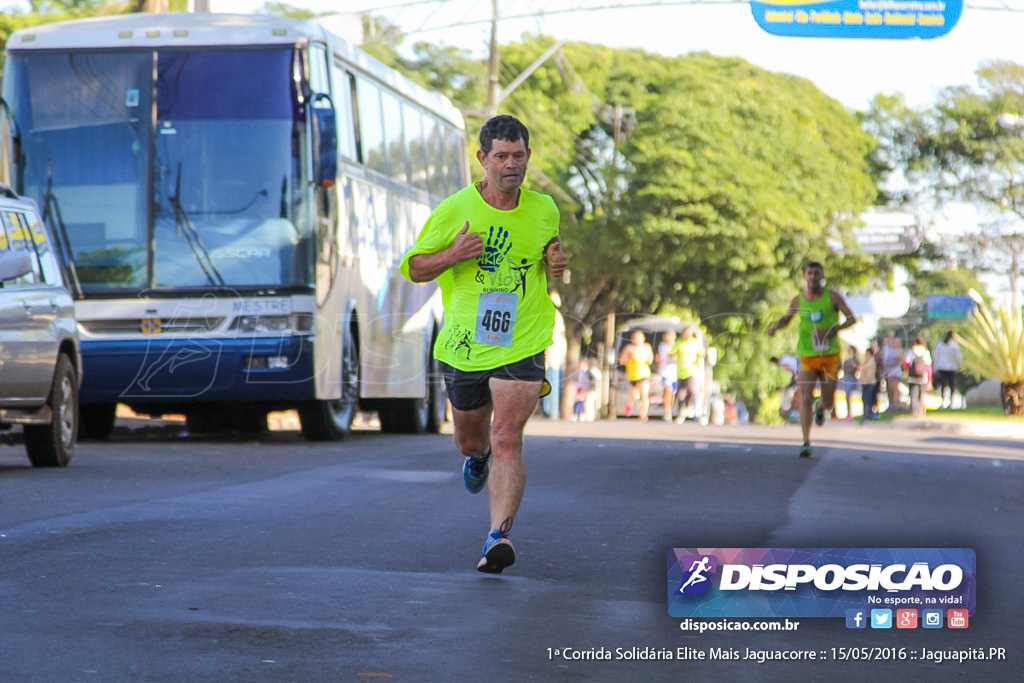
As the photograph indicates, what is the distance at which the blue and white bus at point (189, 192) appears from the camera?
55.5 ft

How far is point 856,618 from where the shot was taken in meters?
5.57

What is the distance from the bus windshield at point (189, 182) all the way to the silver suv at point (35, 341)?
10.0 ft

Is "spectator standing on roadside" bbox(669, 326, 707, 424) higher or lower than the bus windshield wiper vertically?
lower

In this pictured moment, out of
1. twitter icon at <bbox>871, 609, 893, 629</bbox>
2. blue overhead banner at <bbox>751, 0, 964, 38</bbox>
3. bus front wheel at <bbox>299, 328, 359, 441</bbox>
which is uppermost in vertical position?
blue overhead banner at <bbox>751, 0, 964, 38</bbox>

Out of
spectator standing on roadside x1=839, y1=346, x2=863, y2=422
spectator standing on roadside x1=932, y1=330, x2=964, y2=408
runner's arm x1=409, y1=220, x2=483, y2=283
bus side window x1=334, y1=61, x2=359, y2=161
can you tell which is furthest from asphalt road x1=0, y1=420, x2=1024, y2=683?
spectator standing on roadside x1=932, y1=330, x2=964, y2=408

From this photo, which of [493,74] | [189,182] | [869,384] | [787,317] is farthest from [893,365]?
[189,182]

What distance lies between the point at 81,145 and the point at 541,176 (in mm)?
26435

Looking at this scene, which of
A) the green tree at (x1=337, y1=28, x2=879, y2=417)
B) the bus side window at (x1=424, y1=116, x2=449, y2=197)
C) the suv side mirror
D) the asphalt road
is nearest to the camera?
the asphalt road

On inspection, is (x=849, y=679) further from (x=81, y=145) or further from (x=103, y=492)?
(x=81, y=145)

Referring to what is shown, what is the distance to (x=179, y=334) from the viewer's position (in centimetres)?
1688

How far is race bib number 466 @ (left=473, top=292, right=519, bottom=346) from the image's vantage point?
25.9 ft

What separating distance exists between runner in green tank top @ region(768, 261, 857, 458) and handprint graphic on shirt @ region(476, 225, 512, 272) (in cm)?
911

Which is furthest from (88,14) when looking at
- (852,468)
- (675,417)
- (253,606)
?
(253,606)

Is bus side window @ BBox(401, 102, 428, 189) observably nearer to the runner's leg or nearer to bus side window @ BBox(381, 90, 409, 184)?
bus side window @ BBox(381, 90, 409, 184)
